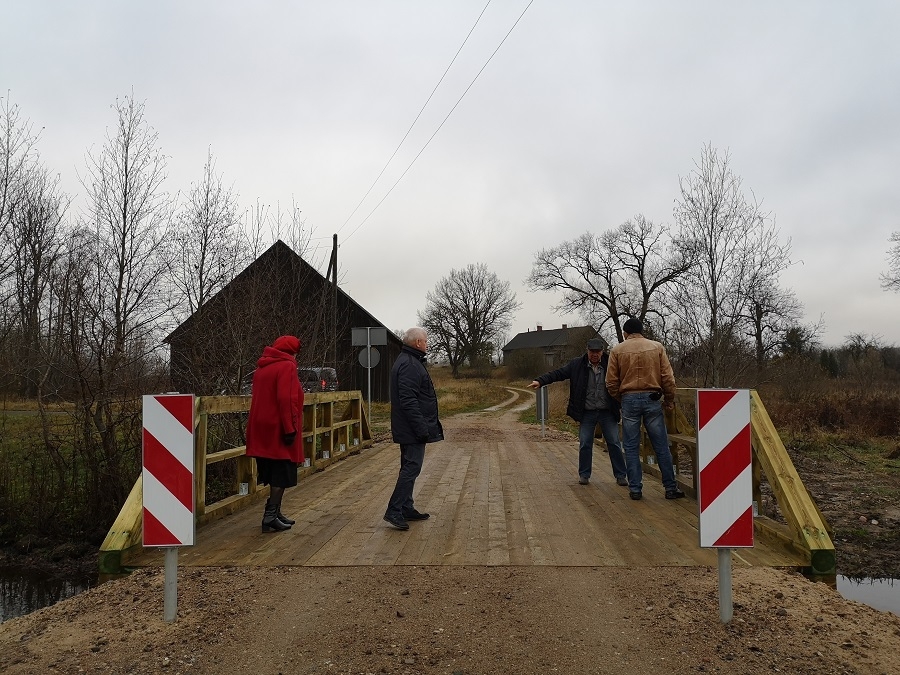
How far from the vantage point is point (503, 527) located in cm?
530

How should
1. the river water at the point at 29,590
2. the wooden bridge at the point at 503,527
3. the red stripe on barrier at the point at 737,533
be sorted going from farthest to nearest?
the river water at the point at 29,590 < the wooden bridge at the point at 503,527 < the red stripe on barrier at the point at 737,533

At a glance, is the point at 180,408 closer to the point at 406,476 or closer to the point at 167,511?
the point at 167,511

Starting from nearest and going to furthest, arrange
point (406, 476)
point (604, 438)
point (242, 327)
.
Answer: point (406, 476) → point (604, 438) → point (242, 327)

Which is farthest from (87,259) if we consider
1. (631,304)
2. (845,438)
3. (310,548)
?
(631,304)

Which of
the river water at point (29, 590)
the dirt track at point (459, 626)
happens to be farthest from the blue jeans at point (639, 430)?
the river water at point (29, 590)

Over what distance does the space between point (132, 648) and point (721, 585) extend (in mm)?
2819

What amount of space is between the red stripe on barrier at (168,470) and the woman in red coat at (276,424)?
5.37 ft

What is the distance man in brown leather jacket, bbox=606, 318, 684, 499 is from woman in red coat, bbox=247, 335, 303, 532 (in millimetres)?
3015

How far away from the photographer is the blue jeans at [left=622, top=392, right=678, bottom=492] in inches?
247

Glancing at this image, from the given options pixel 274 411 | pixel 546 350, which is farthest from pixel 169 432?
pixel 546 350

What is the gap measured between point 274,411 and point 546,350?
8174 centimetres

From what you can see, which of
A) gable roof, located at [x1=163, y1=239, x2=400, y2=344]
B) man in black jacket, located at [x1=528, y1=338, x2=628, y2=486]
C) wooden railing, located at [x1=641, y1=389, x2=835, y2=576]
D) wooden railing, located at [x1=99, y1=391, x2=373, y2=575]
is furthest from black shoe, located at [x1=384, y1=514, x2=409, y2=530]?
gable roof, located at [x1=163, y1=239, x2=400, y2=344]

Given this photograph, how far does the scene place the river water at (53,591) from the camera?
5195 millimetres

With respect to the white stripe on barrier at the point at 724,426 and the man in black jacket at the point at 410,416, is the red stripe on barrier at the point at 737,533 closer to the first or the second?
the white stripe on barrier at the point at 724,426
